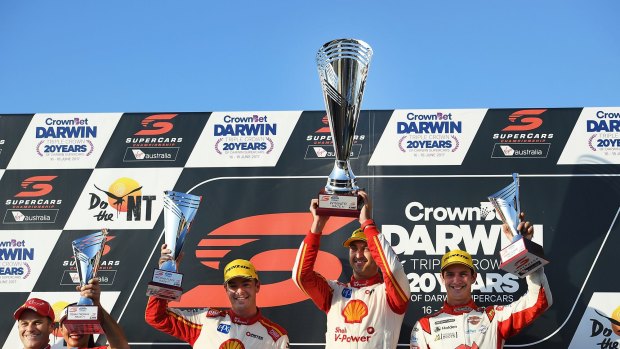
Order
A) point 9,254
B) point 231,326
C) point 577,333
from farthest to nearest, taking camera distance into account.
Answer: point 9,254 < point 577,333 < point 231,326

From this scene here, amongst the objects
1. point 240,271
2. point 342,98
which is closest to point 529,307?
point 342,98

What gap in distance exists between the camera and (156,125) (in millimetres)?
5652

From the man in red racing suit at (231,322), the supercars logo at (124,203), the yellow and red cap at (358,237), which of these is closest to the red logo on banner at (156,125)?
the supercars logo at (124,203)

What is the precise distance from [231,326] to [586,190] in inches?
103

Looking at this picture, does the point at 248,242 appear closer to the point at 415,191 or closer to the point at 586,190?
the point at 415,191

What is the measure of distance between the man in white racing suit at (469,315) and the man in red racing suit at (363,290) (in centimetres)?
22

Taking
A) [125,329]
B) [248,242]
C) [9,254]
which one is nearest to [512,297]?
[248,242]

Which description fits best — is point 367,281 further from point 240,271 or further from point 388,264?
point 240,271

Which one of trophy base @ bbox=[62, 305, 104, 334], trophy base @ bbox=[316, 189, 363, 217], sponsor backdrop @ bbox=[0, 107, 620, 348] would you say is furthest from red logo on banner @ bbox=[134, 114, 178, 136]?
trophy base @ bbox=[316, 189, 363, 217]

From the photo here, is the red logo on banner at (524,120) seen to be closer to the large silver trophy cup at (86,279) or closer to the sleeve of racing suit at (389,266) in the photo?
the sleeve of racing suit at (389,266)

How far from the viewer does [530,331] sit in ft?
16.8

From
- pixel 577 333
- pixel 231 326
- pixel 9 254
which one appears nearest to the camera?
pixel 231 326

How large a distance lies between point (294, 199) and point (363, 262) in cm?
86

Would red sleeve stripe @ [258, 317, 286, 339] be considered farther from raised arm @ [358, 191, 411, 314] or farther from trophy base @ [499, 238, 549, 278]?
trophy base @ [499, 238, 549, 278]
